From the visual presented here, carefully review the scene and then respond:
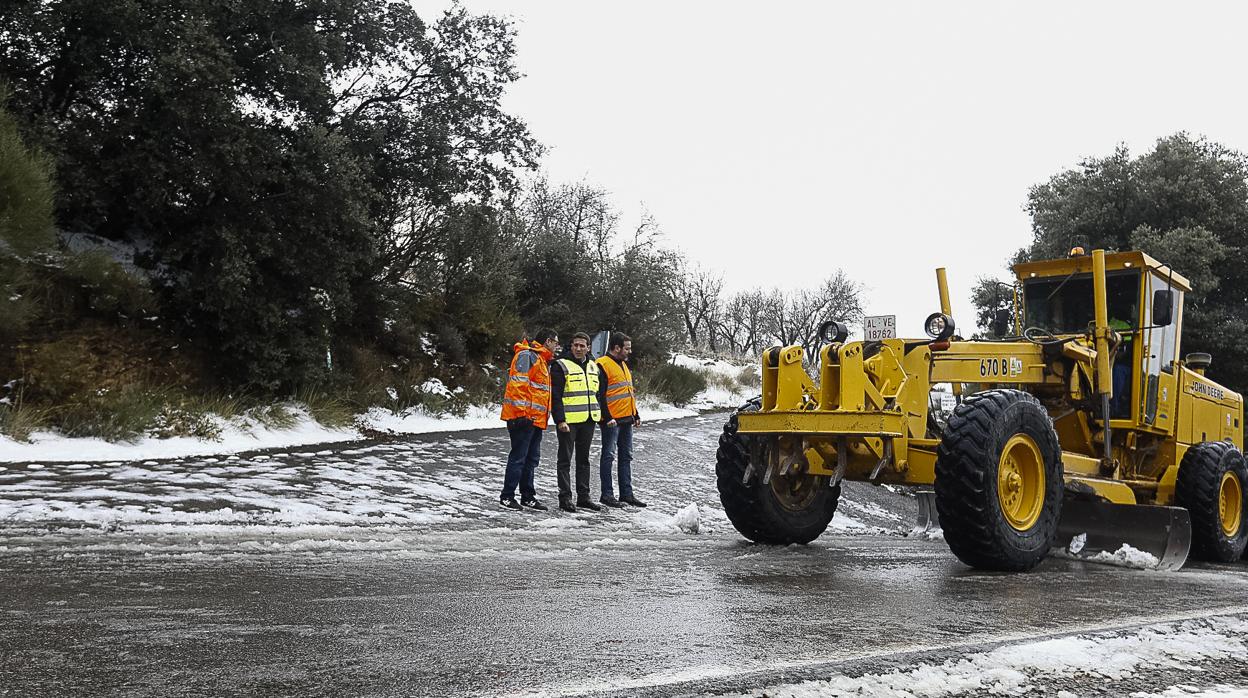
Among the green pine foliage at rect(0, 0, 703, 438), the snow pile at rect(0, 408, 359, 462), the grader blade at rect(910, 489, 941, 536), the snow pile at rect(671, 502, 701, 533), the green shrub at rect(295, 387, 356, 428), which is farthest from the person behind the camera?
the green shrub at rect(295, 387, 356, 428)

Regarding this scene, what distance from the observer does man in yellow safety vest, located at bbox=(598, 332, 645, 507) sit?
35.9ft

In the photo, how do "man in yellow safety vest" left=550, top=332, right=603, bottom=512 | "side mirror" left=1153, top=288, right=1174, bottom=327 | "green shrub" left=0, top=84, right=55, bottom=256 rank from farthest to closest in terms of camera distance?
"green shrub" left=0, top=84, right=55, bottom=256 → "man in yellow safety vest" left=550, top=332, right=603, bottom=512 → "side mirror" left=1153, top=288, right=1174, bottom=327

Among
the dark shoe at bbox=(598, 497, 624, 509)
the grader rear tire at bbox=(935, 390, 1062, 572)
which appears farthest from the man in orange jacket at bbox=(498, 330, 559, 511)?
the grader rear tire at bbox=(935, 390, 1062, 572)

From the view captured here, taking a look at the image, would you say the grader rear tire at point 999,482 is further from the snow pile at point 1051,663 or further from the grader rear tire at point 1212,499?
the grader rear tire at point 1212,499

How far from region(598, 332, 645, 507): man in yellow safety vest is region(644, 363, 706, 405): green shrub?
15.5m

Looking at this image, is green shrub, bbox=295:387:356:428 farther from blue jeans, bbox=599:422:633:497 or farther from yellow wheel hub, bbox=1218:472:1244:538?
yellow wheel hub, bbox=1218:472:1244:538

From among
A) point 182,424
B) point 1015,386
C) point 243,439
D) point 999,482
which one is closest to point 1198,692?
point 999,482

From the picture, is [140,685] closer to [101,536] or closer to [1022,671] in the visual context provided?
[1022,671]

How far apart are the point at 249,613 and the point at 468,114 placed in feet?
56.8

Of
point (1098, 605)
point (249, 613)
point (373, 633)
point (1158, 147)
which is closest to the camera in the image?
point (373, 633)

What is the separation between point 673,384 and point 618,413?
17753 millimetres

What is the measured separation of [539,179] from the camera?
44.5 metres

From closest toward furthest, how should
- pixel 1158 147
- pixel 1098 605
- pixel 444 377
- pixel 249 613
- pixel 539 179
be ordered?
pixel 249 613 → pixel 1098 605 → pixel 444 377 → pixel 1158 147 → pixel 539 179

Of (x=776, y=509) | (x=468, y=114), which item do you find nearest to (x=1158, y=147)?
(x=468, y=114)
